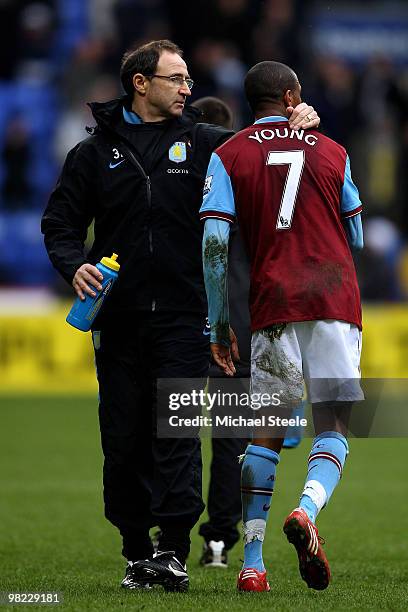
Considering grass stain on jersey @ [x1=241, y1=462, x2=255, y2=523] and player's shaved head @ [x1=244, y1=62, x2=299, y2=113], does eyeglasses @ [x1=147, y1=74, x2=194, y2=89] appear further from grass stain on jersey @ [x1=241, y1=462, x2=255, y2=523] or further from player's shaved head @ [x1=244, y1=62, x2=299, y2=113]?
grass stain on jersey @ [x1=241, y1=462, x2=255, y2=523]

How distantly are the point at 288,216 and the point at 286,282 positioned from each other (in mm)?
266

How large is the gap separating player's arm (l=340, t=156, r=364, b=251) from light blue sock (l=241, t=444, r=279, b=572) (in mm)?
967

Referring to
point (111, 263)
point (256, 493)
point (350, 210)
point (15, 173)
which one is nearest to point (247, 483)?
point (256, 493)

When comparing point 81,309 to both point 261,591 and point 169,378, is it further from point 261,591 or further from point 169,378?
point 261,591

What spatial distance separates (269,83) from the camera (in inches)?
229

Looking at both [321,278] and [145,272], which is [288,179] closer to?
[321,278]

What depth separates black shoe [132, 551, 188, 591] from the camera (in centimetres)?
589

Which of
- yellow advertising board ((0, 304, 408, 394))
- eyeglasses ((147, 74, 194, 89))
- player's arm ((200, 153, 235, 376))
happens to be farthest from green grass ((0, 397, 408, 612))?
yellow advertising board ((0, 304, 408, 394))

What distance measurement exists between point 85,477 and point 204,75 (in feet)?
28.0

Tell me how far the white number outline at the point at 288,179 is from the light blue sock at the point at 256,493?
94 cm

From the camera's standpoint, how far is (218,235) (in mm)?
5672

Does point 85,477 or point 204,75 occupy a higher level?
point 204,75

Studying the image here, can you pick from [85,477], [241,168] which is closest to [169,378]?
[241,168]

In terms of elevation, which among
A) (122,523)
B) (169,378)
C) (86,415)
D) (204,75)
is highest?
(204,75)
